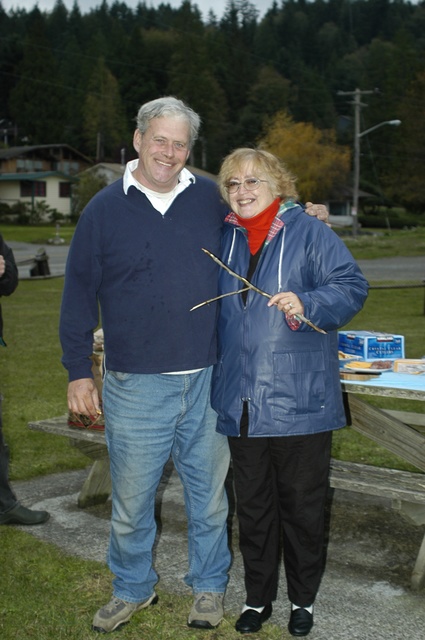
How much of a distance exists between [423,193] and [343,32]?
8903cm

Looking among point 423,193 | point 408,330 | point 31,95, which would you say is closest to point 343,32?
point 31,95

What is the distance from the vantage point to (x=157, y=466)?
3518 millimetres

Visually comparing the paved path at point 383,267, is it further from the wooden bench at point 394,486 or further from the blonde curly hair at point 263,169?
the blonde curly hair at point 263,169

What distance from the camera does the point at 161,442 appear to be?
349cm

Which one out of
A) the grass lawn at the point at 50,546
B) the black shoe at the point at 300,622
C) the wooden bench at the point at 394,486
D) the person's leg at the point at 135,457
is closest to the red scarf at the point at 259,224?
the person's leg at the point at 135,457

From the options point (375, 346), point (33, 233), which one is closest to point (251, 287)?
point (375, 346)

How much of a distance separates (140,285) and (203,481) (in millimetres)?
895

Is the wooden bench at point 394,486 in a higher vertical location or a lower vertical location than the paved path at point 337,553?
higher

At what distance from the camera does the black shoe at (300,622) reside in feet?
11.3

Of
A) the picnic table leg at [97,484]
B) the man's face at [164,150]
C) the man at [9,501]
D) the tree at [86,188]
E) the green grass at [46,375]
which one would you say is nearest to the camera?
the man's face at [164,150]

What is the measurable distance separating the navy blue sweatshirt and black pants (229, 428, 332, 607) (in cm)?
46

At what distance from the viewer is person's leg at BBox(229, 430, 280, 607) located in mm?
3430

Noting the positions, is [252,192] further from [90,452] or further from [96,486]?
[96,486]

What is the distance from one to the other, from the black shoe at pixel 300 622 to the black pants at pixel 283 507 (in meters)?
0.04
